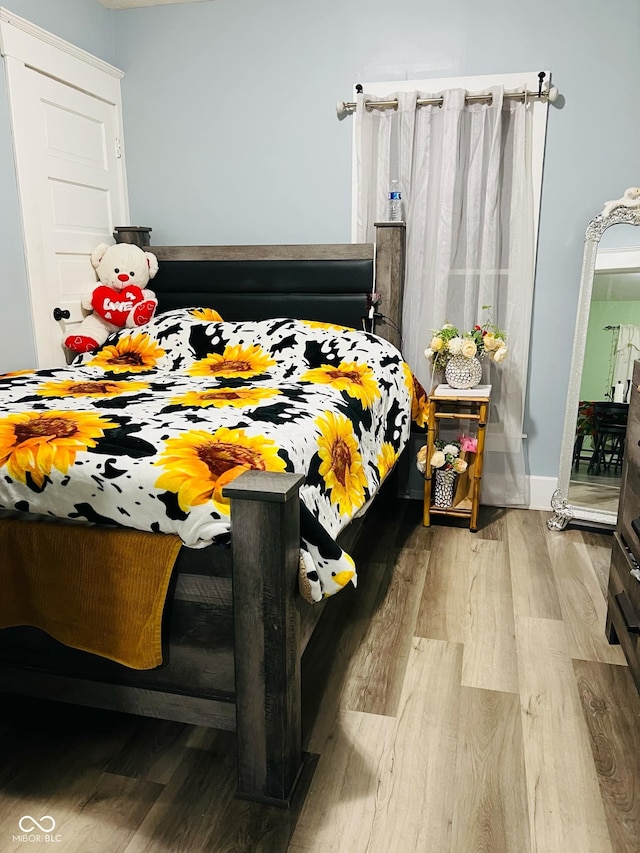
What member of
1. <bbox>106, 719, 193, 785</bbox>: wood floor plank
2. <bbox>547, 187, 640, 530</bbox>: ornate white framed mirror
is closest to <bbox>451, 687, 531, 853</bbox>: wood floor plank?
<bbox>106, 719, 193, 785</bbox>: wood floor plank

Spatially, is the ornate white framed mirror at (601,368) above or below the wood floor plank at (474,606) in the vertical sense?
above

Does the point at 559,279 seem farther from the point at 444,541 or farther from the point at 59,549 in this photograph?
the point at 59,549

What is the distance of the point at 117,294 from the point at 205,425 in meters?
1.82

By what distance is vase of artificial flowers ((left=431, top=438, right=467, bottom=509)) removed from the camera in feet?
9.70

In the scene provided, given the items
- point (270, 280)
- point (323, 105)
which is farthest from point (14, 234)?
point (323, 105)

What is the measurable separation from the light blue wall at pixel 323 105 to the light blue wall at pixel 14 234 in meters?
0.03

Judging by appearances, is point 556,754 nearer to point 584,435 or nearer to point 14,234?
point 584,435

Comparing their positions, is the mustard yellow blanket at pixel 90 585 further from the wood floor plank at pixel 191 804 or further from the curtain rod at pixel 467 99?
the curtain rod at pixel 467 99

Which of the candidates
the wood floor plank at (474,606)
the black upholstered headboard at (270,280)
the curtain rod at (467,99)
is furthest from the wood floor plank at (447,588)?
the curtain rod at (467,99)

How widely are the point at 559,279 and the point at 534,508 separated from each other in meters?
1.14

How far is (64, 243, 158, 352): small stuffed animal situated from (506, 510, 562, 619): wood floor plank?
209 cm

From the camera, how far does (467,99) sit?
300 centimetres

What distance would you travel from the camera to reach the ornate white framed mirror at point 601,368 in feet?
9.41

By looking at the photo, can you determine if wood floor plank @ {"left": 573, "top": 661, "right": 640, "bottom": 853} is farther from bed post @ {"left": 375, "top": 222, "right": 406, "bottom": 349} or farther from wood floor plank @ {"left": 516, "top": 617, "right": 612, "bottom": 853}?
bed post @ {"left": 375, "top": 222, "right": 406, "bottom": 349}
